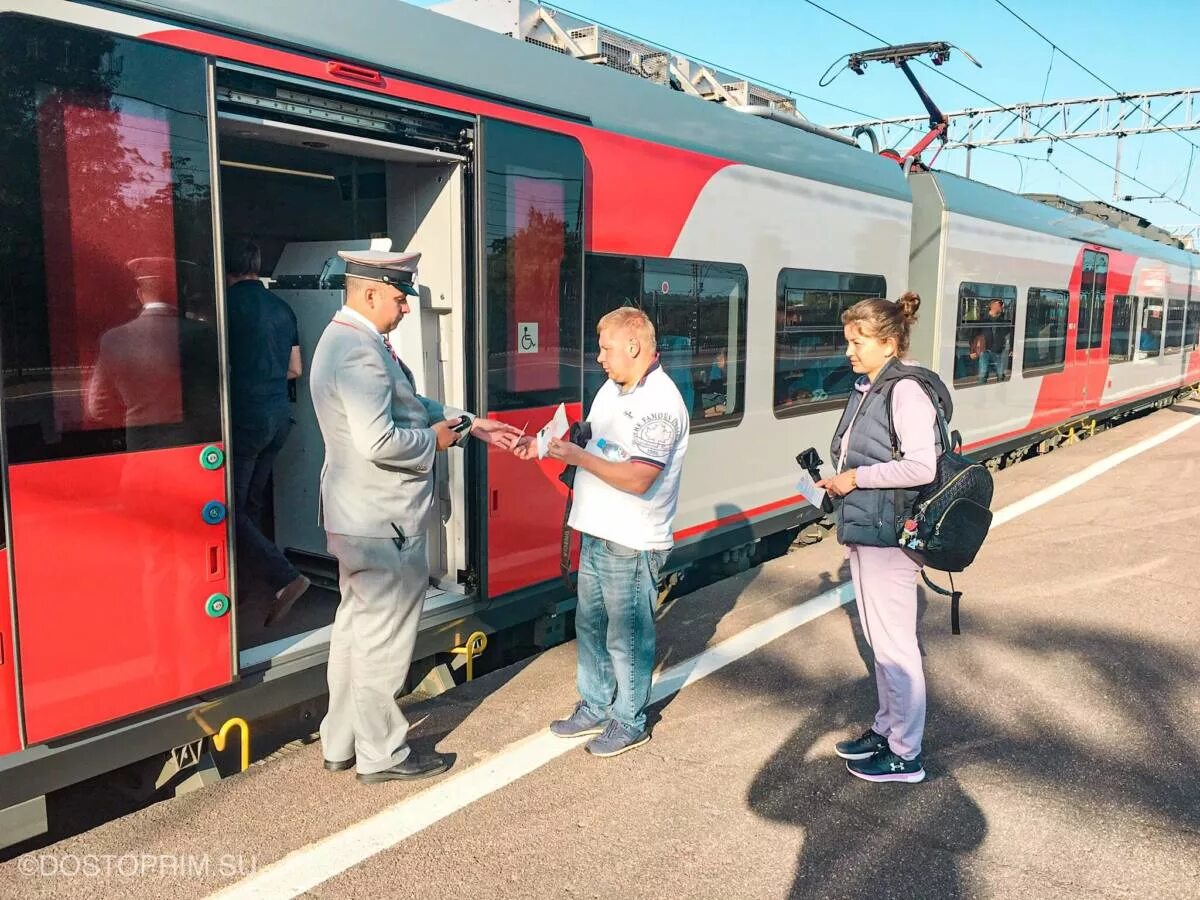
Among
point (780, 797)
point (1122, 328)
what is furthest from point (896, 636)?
point (1122, 328)

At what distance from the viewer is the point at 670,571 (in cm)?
567

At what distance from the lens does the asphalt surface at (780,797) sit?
121 inches

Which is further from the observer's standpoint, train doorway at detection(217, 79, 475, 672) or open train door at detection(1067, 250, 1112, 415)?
open train door at detection(1067, 250, 1112, 415)

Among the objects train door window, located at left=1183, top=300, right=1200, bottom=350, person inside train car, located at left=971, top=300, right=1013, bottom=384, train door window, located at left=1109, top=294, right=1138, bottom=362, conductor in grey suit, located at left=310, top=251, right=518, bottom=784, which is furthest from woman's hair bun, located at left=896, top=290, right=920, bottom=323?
train door window, located at left=1183, top=300, right=1200, bottom=350

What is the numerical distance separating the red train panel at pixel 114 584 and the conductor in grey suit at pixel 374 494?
408 millimetres

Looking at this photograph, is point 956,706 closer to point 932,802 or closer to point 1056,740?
point 1056,740

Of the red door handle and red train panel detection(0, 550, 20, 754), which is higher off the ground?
the red door handle

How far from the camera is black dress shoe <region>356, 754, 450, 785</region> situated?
3.60 meters

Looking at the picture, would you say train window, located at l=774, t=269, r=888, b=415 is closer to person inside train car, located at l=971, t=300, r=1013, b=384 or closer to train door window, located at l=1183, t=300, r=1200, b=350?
person inside train car, located at l=971, t=300, r=1013, b=384

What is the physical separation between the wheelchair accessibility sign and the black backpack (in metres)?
1.62

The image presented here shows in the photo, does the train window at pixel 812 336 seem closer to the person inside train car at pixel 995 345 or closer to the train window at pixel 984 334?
the train window at pixel 984 334

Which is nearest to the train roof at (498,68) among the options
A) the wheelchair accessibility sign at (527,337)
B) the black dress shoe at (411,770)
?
the wheelchair accessibility sign at (527,337)

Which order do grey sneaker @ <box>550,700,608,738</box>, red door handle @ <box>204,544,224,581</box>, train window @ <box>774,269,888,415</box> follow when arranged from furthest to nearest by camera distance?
train window @ <box>774,269,888,415</box> → grey sneaker @ <box>550,700,608,738</box> → red door handle @ <box>204,544,224,581</box>

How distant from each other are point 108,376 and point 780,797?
106 inches
